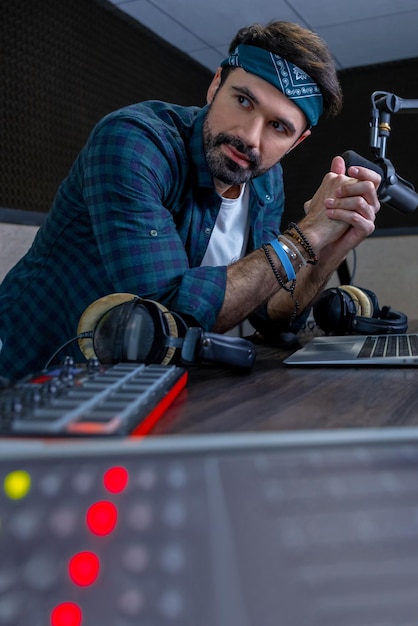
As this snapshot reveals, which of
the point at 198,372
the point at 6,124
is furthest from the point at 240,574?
the point at 6,124

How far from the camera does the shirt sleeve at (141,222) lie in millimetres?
955

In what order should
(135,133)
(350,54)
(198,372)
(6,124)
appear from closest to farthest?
1. (198,372)
2. (135,133)
3. (6,124)
4. (350,54)

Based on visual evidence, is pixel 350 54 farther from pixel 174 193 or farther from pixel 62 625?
pixel 62 625

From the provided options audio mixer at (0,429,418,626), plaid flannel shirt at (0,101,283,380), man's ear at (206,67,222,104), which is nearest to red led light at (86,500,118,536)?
audio mixer at (0,429,418,626)

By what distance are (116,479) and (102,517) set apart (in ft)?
0.08

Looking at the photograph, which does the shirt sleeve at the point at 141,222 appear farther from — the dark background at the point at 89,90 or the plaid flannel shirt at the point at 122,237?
the dark background at the point at 89,90

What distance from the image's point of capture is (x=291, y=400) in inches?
21.7

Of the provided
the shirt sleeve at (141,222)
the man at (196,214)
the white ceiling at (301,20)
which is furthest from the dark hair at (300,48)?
the white ceiling at (301,20)

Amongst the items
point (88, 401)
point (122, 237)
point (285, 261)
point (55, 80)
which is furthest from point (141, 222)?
point (55, 80)

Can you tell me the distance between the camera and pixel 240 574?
36 cm

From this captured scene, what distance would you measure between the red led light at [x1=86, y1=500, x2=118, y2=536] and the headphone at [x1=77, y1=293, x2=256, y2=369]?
10.3 inches

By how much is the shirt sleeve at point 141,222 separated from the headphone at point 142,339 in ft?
0.73

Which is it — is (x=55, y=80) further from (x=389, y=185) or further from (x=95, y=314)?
(x=95, y=314)

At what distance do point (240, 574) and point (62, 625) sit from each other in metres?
0.11
